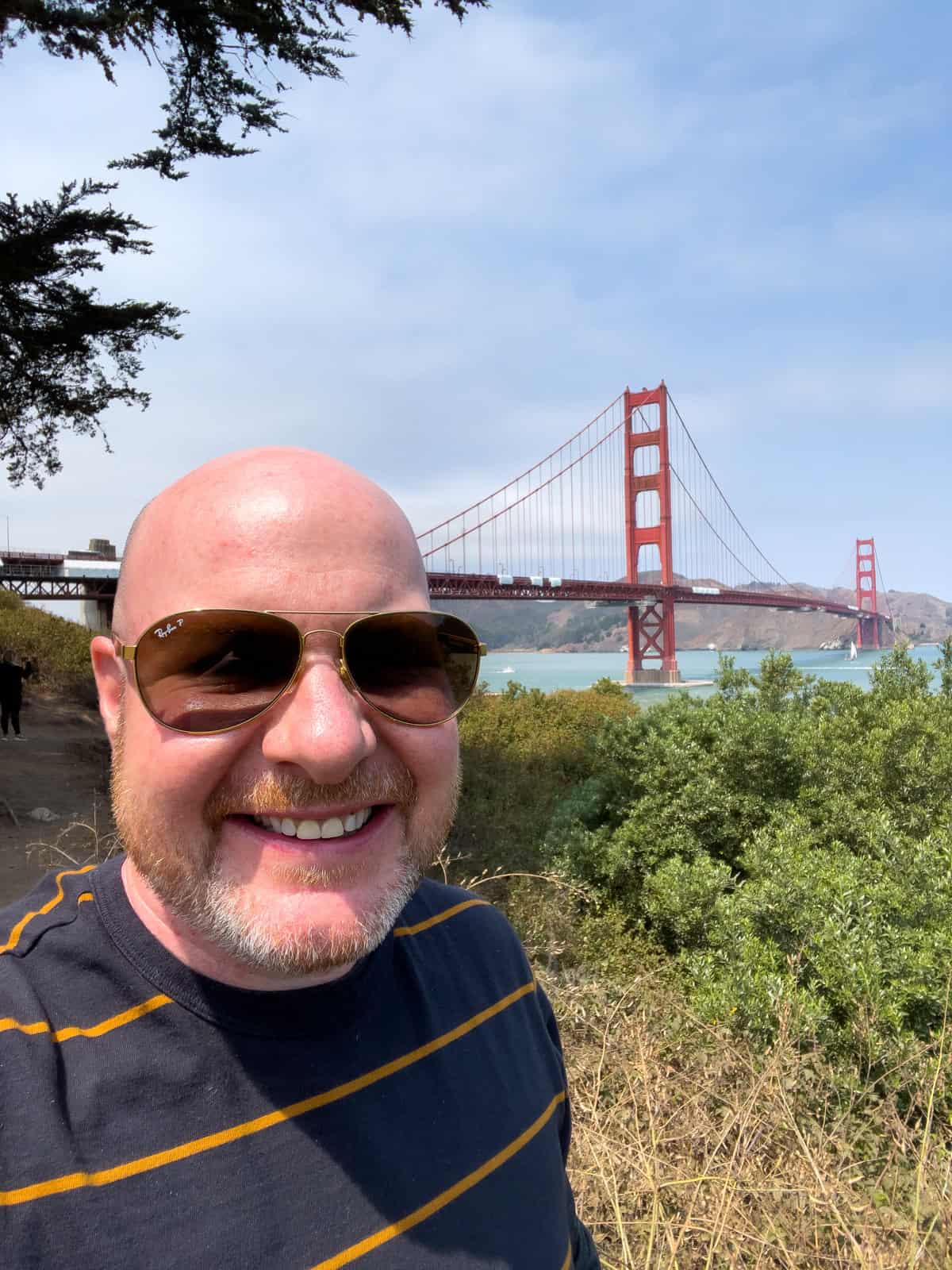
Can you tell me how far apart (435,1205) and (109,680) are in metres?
0.70

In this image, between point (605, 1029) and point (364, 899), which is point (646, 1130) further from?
point (364, 899)

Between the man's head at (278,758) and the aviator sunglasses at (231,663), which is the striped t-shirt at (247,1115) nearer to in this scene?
the man's head at (278,758)

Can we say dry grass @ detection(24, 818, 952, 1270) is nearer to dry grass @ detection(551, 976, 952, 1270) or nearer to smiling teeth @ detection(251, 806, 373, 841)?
dry grass @ detection(551, 976, 952, 1270)

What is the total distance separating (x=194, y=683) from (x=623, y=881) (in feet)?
15.5

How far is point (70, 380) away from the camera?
7434mm

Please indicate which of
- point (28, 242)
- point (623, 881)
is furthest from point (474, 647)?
point (28, 242)

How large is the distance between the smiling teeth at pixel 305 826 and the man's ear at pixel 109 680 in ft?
0.74

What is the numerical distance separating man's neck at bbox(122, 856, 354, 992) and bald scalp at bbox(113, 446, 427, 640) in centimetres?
31

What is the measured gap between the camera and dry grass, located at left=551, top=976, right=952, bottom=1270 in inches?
87.0

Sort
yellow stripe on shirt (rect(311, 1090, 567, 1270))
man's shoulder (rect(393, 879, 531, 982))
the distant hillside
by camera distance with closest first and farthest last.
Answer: yellow stripe on shirt (rect(311, 1090, 567, 1270))
man's shoulder (rect(393, 879, 531, 982))
the distant hillside

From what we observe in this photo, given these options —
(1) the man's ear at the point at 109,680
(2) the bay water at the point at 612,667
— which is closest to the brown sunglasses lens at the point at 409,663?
(1) the man's ear at the point at 109,680

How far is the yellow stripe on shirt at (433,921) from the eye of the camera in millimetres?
1102

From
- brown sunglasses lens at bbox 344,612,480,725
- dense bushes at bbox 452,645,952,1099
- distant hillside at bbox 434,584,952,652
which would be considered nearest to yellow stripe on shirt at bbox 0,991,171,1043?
brown sunglasses lens at bbox 344,612,480,725

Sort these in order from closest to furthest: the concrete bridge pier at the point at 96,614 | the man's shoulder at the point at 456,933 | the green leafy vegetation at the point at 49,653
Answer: the man's shoulder at the point at 456,933 → the green leafy vegetation at the point at 49,653 → the concrete bridge pier at the point at 96,614
